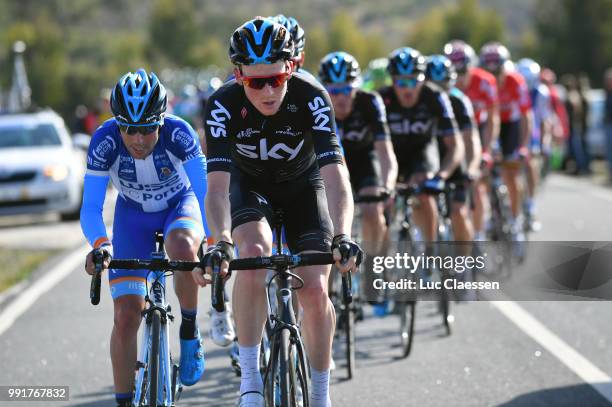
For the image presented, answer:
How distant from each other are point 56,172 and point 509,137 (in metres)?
7.56

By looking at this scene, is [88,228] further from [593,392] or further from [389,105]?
[389,105]

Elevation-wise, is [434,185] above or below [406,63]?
below

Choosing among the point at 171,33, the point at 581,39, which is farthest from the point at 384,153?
the point at 171,33

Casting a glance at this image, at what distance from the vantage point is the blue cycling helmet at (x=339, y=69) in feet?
28.8

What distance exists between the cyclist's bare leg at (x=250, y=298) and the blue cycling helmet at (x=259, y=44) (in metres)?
0.83

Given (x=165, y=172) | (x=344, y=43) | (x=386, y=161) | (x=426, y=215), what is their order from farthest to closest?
(x=344, y=43) → (x=426, y=215) → (x=386, y=161) → (x=165, y=172)

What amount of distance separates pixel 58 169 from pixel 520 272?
8.74m

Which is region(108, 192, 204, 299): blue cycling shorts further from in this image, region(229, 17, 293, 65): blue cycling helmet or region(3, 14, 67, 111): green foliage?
region(3, 14, 67, 111): green foliage

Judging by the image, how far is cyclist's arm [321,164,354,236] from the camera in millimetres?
5648

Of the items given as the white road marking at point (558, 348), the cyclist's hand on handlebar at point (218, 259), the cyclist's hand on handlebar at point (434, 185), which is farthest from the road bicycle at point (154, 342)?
the cyclist's hand on handlebar at point (434, 185)

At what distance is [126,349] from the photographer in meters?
6.18

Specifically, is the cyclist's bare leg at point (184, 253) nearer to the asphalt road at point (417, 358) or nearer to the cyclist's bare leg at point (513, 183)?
the asphalt road at point (417, 358)

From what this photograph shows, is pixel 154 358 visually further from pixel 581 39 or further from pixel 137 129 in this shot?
pixel 581 39

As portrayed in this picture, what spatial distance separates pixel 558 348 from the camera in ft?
29.4
